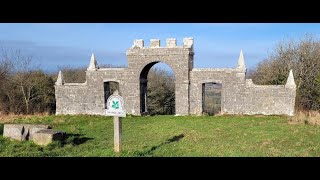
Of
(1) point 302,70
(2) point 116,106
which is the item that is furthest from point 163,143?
(1) point 302,70

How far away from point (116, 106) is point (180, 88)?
1336cm

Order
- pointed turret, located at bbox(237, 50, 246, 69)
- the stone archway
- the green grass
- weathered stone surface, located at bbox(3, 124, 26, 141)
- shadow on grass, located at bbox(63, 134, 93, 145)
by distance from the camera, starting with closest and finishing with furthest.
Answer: the green grass → weathered stone surface, located at bbox(3, 124, 26, 141) → shadow on grass, located at bbox(63, 134, 93, 145) → pointed turret, located at bbox(237, 50, 246, 69) → the stone archway

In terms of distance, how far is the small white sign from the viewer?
8508mm

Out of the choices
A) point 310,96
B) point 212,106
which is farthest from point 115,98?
point 212,106

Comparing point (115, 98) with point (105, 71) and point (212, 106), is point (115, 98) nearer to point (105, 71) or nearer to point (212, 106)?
point (105, 71)

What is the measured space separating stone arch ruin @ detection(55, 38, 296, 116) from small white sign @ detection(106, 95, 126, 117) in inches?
519

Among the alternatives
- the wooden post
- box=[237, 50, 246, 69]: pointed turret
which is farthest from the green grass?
box=[237, 50, 246, 69]: pointed turret

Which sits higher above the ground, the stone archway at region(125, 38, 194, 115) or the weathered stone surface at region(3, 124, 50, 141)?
the stone archway at region(125, 38, 194, 115)

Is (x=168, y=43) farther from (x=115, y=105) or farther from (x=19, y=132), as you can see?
(x=115, y=105)

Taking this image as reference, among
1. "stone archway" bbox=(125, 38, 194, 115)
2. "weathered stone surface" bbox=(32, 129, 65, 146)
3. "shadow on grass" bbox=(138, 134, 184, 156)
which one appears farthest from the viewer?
"stone archway" bbox=(125, 38, 194, 115)

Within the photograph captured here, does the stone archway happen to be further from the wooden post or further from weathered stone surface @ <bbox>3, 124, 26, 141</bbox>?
the wooden post

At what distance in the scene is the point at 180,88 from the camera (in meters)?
21.7
